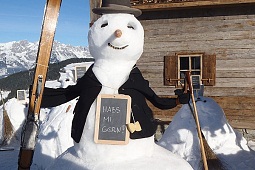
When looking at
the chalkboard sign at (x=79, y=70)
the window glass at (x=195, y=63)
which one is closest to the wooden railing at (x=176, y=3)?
the window glass at (x=195, y=63)

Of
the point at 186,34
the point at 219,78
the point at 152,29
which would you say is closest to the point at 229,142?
the point at 219,78

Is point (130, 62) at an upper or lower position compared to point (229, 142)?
upper

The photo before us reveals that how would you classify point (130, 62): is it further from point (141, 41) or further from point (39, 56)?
point (39, 56)

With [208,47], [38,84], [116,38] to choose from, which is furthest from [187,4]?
[38,84]

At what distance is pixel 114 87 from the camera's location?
2.71 meters

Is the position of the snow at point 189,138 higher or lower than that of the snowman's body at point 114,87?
lower

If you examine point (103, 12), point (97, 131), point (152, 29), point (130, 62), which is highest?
point (152, 29)

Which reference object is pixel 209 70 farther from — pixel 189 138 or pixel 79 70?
pixel 79 70

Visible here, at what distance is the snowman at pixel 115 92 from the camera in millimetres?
2598

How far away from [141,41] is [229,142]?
3544 millimetres

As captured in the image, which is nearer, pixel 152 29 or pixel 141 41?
pixel 141 41

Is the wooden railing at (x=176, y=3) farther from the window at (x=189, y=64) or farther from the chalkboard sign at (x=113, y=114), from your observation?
the chalkboard sign at (x=113, y=114)

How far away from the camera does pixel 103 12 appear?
9.12 ft

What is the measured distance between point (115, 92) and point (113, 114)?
0.69 feet
